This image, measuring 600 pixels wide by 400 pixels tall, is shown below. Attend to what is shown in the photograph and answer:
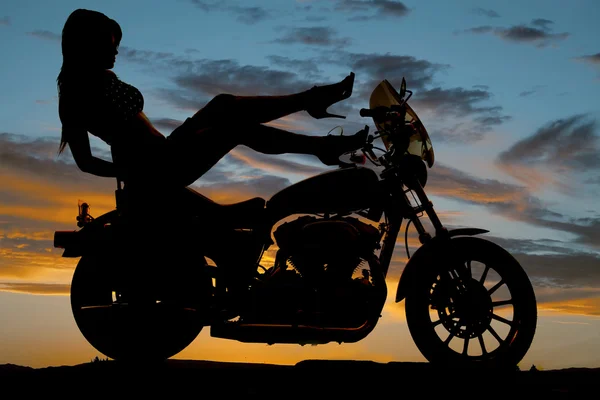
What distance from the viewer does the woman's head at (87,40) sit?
6.77 m

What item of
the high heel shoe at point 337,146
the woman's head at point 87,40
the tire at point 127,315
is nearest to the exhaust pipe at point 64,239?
the tire at point 127,315

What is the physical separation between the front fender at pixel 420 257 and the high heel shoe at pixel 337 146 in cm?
120

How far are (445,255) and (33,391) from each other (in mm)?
3984

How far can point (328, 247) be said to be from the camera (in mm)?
6602

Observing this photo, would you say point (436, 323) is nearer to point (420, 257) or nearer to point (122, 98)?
point (420, 257)

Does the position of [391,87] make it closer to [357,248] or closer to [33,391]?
[357,248]

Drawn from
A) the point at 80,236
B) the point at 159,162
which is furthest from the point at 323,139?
the point at 80,236

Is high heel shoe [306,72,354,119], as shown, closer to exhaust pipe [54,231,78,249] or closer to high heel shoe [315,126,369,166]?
high heel shoe [315,126,369,166]

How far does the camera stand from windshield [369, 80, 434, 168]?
23.6 ft

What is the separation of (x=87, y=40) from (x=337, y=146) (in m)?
2.59

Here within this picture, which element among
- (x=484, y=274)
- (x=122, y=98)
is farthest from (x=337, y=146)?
(x=122, y=98)

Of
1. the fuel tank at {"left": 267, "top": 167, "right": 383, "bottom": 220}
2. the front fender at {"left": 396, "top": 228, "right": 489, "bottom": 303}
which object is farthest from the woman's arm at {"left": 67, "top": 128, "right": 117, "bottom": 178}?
the front fender at {"left": 396, "top": 228, "right": 489, "bottom": 303}

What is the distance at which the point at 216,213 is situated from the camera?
669cm

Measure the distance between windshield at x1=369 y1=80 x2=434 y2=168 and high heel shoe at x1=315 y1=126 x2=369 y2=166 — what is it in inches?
17.1
